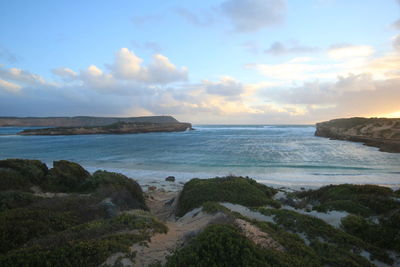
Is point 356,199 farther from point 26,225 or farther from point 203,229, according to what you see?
point 26,225

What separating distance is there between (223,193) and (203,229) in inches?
223

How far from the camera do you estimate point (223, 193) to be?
11.0 m

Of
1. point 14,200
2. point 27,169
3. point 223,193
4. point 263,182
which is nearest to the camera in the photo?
point 14,200

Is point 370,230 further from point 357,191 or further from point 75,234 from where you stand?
point 75,234

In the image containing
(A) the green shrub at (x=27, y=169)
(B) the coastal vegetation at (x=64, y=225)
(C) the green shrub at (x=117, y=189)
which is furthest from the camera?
(A) the green shrub at (x=27, y=169)

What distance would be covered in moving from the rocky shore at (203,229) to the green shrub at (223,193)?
0.06 m

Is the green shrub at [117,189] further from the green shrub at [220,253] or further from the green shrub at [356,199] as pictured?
the green shrub at [356,199]

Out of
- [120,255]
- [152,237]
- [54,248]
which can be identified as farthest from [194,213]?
[54,248]

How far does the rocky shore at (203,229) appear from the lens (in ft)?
14.5

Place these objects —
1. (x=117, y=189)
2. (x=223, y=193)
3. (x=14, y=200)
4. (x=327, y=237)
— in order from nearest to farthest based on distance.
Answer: (x=327, y=237) → (x=14, y=200) → (x=223, y=193) → (x=117, y=189)

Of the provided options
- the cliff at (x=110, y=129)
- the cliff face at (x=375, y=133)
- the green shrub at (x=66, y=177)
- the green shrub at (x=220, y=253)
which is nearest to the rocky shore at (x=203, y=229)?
the green shrub at (x=220, y=253)

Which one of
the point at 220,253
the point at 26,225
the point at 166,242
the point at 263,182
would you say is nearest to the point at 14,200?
the point at 26,225

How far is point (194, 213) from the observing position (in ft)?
29.9

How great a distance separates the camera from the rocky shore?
442 cm
